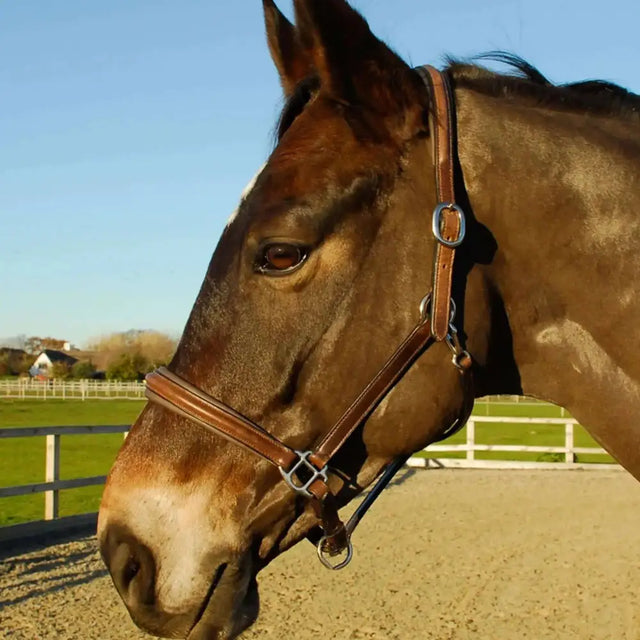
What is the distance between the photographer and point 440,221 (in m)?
1.84

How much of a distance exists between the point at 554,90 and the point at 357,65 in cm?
58

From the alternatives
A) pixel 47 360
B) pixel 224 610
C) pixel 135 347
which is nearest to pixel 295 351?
pixel 224 610

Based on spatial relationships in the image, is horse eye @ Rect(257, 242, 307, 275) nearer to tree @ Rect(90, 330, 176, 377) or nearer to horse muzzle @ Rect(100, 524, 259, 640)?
horse muzzle @ Rect(100, 524, 259, 640)

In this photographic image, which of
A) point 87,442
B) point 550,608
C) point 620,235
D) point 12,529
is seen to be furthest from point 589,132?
point 87,442

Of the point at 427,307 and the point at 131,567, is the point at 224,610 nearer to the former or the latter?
the point at 131,567

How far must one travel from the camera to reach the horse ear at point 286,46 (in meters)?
2.19

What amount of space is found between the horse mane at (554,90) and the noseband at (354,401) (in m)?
0.35

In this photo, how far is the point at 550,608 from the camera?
21.9 feet

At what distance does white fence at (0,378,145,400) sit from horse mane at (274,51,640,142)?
52.0 meters

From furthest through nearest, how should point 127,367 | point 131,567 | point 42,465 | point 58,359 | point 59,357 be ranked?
1. point 59,357
2. point 58,359
3. point 127,367
4. point 42,465
5. point 131,567

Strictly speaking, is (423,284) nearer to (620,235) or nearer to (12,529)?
(620,235)

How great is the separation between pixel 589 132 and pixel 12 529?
857 centimetres

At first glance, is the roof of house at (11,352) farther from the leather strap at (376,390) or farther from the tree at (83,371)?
the leather strap at (376,390)

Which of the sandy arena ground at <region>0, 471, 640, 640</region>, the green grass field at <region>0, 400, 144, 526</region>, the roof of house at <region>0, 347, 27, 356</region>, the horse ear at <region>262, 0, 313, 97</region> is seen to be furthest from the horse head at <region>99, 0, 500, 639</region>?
the roof of house at <region>0, 347, 27, 356</region>
